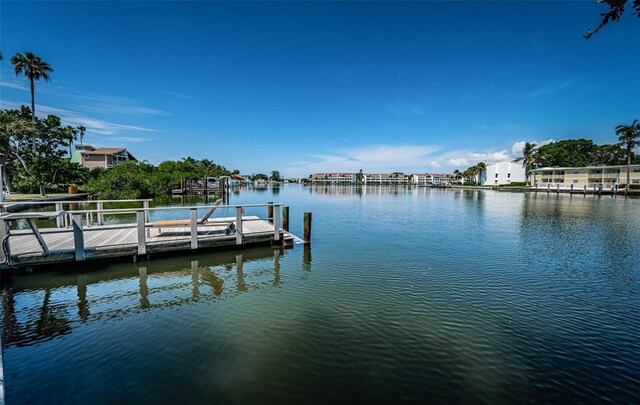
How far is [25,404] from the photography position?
14.4 feet

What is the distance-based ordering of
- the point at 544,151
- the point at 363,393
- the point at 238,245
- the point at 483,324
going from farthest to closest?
the point at 544,151, the point at 238,245, the point at 483,324, the point at 363,393

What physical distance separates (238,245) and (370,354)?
9.11 m

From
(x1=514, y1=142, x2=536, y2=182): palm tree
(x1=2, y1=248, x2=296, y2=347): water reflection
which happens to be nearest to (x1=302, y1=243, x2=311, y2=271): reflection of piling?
(x1=2, y1=248, x2=296, y2=347): water reflection

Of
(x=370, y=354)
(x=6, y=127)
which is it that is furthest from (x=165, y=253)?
(x=6, y=127)

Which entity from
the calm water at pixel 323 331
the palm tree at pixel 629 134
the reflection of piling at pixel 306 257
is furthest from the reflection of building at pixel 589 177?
the reflection of piling at pixel 306 257

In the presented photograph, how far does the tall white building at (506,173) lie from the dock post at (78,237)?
12142cm

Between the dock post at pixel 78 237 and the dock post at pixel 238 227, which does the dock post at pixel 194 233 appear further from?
the dock post at pixel 78 237

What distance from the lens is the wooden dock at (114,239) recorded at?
9.18 m

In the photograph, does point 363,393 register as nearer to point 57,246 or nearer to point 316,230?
point 57,246

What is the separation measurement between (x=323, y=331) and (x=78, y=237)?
881cm

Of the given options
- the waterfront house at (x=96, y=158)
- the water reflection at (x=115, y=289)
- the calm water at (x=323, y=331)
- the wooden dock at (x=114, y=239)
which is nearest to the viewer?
the calm water at (x=323, y=331)

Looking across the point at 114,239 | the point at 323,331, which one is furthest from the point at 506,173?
the point at 114,239

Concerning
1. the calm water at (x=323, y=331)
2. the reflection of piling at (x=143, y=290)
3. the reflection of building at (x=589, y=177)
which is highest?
the reflection of building at (x=589, y=177)

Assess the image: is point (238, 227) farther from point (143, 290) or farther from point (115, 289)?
point (115, 289)
